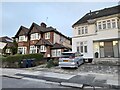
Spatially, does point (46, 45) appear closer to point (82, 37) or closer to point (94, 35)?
point (82, 37)

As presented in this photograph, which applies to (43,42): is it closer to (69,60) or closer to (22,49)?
(22,49)

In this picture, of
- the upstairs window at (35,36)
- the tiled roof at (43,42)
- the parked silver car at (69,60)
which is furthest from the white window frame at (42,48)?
the parked silver car at (69,60)

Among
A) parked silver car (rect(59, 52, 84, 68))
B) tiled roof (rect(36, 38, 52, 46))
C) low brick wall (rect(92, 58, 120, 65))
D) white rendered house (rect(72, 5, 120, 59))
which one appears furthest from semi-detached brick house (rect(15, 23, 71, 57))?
parked silver car (rect(59, 52, 84, 68))

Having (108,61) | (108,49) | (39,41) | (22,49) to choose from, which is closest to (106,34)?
(108,49)

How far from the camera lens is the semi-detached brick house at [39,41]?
31.6 m

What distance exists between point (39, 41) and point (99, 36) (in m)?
14.0

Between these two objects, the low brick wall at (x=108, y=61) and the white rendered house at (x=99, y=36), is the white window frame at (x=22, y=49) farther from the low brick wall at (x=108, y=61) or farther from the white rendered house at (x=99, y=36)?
the low brick wall at (x=108, y=61)

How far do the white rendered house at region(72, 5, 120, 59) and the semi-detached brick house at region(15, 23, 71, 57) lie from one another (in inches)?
312

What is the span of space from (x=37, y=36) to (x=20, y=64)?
1280 centimetres

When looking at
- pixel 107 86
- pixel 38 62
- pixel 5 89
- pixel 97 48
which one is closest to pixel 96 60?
pixel 97 48

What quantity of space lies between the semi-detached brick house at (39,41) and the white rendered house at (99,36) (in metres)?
7.93

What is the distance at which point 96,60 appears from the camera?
71.1 feet

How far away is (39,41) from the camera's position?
1261 inches

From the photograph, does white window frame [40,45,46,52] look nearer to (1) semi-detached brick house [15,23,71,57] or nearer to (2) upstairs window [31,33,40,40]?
(1) semi-detached brick house [15,23,71,57]
